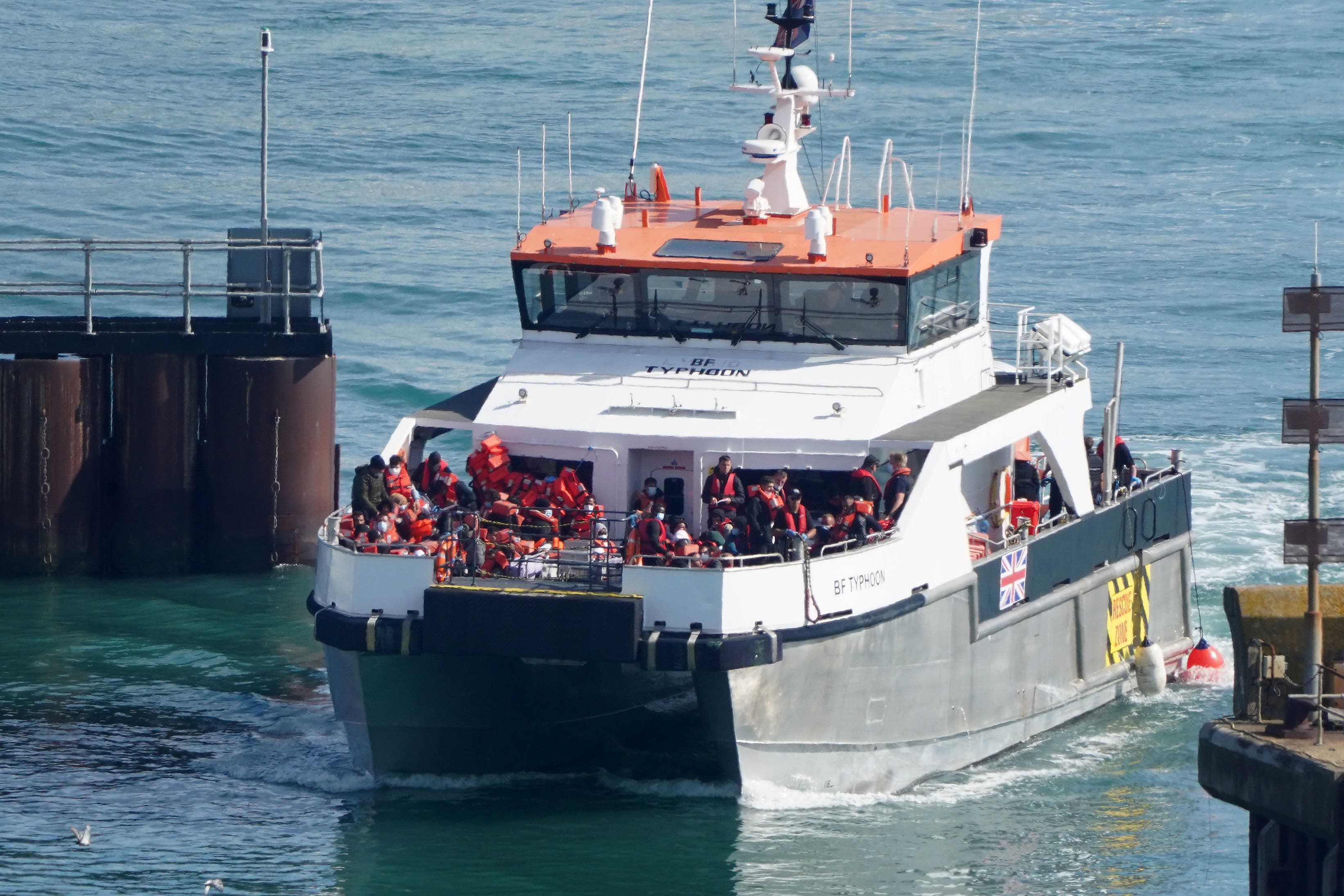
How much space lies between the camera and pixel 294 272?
23703 millimetres

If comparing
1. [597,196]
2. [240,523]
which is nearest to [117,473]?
[240,523]

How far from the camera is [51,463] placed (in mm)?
22562

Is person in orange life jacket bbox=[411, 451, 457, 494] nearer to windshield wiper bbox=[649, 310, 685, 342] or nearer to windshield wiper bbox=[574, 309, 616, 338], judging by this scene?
windshield wiper bbox=[574, 309, 616, 338]

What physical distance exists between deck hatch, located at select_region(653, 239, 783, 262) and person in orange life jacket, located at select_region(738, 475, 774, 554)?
225 centimetres

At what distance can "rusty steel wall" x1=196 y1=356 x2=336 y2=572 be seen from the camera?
22719mm

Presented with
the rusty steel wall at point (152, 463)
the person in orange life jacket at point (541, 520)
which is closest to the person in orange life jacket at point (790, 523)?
the person in orange life jacket at point (541, 520)

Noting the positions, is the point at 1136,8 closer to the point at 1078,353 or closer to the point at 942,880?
the point at 1078,353

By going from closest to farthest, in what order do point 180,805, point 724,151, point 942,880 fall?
point 942,880 → point 180,805 → point 724,151

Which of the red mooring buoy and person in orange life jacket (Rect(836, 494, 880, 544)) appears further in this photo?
the red mooring buoy

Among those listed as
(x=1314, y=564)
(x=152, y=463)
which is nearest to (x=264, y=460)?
(x=152, y=463)

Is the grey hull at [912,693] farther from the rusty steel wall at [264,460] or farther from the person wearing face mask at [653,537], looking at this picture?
the rusty steel wall at [264,460]

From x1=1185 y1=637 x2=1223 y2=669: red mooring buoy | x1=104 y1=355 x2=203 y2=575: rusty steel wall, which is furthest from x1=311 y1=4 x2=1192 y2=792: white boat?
x1=104 y1=355 x2=203 y2=575: rusty steel wall

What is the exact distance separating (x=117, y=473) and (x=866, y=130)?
2333 centimetres

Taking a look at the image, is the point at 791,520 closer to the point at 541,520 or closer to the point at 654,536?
the point at 654,536
